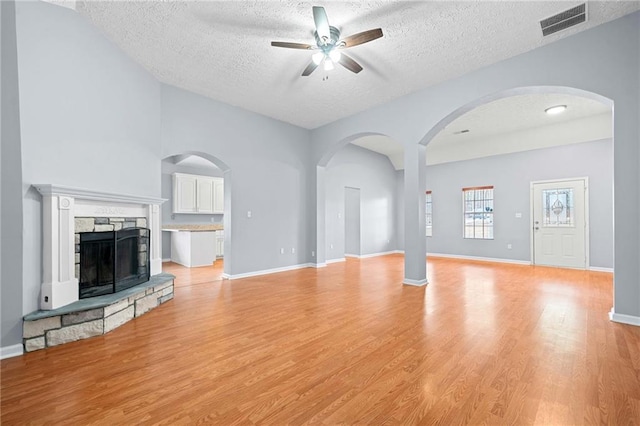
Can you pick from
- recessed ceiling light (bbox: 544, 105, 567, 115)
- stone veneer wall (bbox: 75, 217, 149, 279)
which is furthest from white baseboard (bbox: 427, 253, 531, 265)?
stone veneer wall (bbox: 75, 217, 149, 279)

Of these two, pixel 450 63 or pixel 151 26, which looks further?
pixel 450 63

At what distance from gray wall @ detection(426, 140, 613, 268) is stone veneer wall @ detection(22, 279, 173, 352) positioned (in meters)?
8.13

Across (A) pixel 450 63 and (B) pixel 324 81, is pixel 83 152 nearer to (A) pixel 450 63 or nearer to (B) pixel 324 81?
(B) pixel 324 81

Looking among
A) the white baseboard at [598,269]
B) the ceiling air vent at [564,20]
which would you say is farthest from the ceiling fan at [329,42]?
the white baseboard at [598,269]

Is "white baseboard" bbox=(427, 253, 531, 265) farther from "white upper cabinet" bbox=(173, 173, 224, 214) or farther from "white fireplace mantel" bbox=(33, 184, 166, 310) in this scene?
"white fireplace mantel" bbox=(33, 184, 166, 310)

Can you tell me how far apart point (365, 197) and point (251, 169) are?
4.33 meters

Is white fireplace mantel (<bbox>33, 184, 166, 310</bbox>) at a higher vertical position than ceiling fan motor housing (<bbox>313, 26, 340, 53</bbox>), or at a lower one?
lower

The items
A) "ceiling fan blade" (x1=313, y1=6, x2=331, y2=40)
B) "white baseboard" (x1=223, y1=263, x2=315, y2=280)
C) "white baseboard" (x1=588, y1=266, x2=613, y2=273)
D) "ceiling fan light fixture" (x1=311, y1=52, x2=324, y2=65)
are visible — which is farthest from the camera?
"white baseboard" (x1=588, y1=266, x2=613, y2=273)

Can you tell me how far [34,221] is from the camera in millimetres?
2602

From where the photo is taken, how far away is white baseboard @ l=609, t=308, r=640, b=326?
117 inches

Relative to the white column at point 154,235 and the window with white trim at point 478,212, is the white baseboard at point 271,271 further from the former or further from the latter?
the window with white trim at point 478,212

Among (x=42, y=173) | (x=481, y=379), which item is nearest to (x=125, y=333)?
(x=42, y=173)

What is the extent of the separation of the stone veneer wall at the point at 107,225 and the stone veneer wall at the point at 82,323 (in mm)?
492

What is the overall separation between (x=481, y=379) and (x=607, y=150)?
7.08 m
